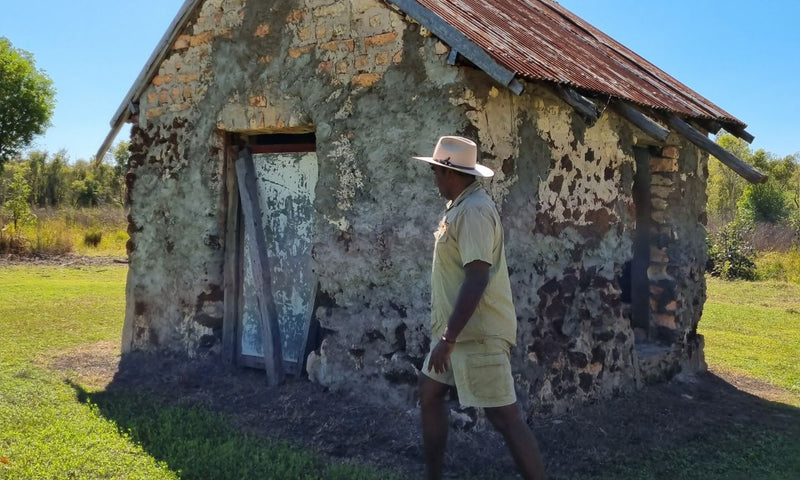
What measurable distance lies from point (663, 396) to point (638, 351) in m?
0.61

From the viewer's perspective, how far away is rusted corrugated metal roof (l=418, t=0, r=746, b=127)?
17.6ft

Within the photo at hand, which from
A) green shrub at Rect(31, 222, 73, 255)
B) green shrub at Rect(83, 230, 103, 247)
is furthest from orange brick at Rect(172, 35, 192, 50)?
green shrub at Rect(83, 230, 103, 247)

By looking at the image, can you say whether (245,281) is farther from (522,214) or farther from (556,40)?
(556,40)

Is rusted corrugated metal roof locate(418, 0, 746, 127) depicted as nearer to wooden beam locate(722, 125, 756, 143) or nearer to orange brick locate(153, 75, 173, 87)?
wooden beam locate(722, 125, 756, 143)

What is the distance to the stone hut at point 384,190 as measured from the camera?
5531 millimetres

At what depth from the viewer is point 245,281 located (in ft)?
23.0

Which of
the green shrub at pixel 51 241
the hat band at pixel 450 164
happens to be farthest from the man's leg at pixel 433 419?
the green shrub at pixel 51 241

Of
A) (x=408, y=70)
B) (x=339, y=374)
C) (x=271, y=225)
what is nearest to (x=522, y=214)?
(x=408, y=70)

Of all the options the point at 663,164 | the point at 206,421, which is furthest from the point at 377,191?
the point at 663,164

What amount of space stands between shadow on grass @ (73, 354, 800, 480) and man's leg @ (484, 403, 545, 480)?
93 cm

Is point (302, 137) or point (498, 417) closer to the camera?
point (498, 417)

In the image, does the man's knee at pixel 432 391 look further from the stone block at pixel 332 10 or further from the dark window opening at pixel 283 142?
the stone block at pixel 332 10

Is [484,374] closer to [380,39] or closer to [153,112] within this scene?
[380,39]

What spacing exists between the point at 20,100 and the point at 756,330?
2061cm
